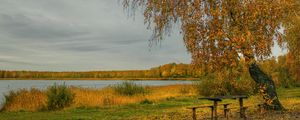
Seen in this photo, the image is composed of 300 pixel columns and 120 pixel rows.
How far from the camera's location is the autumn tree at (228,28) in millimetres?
14789

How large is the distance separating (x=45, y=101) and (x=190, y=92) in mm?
18338

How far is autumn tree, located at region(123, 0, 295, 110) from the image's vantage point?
48.5 feet

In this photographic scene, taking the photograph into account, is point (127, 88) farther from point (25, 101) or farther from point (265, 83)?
point (265, 83)

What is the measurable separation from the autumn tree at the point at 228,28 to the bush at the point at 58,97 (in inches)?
428

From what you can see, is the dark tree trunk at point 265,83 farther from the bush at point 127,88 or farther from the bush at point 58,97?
the bush at point 127,88

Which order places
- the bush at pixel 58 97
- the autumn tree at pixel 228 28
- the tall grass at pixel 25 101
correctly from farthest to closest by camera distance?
the tall grass at pixel 25 101 → the bush at pixel 58 97 → the autumn tree at pixel 228 28

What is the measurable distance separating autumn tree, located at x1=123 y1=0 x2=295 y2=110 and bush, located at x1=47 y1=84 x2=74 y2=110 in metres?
10.9

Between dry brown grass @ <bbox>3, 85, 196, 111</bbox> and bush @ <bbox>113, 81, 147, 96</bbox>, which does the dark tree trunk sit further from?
bush @ <bbox>113, 81, 147, 96</bbox>

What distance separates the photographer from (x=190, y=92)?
39844 millimetres

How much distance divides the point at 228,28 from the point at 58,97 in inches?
518

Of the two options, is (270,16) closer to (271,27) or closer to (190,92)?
(271,27)

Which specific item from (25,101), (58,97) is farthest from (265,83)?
(25,101)

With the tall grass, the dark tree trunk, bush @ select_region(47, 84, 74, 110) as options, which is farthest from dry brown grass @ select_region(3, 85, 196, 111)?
the dark tree trunk

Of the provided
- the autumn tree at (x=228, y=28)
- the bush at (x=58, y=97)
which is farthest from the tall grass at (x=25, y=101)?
the autumn tree at (x=228, y=28)
